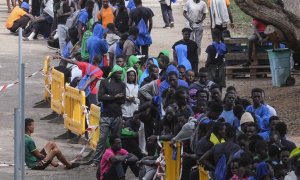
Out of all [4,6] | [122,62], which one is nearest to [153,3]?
[4,6]

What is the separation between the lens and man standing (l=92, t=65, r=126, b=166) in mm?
20859

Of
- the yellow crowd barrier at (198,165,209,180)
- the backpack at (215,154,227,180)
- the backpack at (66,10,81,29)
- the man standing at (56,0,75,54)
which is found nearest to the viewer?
the backpack at (215,154,227,180)

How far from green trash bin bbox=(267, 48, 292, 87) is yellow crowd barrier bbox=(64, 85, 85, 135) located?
4.91 meters

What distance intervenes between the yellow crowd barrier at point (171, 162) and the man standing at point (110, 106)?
267 cm

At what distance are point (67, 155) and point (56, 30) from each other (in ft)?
39.4

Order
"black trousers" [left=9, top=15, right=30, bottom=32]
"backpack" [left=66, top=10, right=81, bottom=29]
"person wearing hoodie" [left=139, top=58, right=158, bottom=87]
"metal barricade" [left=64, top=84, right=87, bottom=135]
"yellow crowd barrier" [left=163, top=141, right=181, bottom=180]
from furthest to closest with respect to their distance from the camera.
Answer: "black trousers" [left=9, top=15, right=30, bottom=32], "backpack" [left=66, top=10, right=81, bottom=29], "metal barricade" [left=64, top=84, right=87, bottom=135], "person wearing hoodie" [left=139, top=58, right=158, bottom=87], "yellow crowd barrier" [left=163, top=141, right=181, bottom=180]

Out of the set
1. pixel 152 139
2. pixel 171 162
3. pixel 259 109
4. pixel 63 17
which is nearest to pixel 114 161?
pixel 152 139

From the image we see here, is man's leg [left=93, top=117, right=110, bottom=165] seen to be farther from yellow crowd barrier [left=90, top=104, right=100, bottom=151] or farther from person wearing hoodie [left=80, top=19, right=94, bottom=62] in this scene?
person wearing hoodie [left=80, top=19, right=94, bottom=62]

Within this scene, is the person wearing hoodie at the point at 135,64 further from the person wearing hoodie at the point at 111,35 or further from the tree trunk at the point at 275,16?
the person wearing hoodie at the point at 111,35

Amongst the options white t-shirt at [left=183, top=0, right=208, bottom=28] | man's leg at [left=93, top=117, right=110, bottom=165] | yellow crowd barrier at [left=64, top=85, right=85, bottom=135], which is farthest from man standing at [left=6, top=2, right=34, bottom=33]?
man's leg at [left=93, top=117, right=110, bottom=165]

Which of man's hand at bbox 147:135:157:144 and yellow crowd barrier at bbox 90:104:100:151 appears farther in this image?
yellow crowd barrier at bbox 90:104:100:151

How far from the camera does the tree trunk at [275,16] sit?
21.0 m

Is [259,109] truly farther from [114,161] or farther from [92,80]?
[92,80]

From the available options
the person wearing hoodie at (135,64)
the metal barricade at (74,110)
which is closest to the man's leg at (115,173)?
the metal barricade at (74,110)
